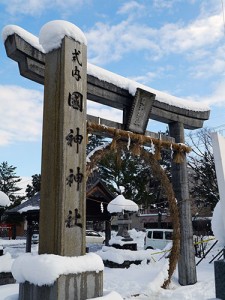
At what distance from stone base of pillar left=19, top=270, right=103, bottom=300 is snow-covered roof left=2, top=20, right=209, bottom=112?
10.7 feet

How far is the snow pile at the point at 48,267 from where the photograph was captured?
371 centimetres

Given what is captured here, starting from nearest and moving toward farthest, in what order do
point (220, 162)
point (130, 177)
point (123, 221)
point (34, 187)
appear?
point (220, 162) < point (123, 221) < point (130, 177) < point (34, 187)

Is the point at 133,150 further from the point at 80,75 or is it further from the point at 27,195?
the point at 27,195

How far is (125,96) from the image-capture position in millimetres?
7844

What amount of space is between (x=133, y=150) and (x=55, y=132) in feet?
11.0

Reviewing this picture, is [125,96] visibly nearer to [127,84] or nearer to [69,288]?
[127,84]

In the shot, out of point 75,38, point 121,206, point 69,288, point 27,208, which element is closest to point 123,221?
point 121,206

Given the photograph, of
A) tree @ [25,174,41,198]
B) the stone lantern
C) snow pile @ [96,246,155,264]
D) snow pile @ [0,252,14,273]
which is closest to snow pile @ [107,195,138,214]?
the stone lantern

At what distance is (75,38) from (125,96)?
3230mm

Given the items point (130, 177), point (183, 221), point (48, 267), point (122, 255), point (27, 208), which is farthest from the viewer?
point (130, 177)

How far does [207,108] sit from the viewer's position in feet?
32.4

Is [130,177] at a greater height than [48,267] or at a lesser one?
greater

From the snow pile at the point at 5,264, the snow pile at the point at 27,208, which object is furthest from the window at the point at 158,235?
the snow pile at the point at 5,264

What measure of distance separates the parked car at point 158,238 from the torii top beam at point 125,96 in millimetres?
11255
